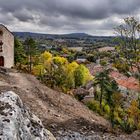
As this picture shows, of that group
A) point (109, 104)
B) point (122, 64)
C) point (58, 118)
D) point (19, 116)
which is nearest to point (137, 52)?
point (122, 64)

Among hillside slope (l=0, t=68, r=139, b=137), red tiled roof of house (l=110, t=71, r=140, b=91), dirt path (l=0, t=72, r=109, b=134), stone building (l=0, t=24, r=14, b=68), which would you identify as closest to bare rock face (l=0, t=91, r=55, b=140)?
hillside slope (l=0, t=68, r=139, b=137)

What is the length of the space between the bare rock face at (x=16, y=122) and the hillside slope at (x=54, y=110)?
37.5 ft

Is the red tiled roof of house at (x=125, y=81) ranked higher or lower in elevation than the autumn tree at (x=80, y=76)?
lower

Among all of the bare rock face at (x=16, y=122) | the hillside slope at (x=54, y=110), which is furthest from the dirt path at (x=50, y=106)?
the bare rock face at (x=16, y=122)

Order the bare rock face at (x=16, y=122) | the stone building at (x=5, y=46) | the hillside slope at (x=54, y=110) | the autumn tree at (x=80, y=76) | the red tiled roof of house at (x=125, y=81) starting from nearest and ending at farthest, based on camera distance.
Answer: the bare rock face at (x=16, y=122) → the hillside slope at (x=54, y=110) → the stone building at (x=5, y=46) → the red tiled roof of house at (x=125, y=81) → the autumn tree at (x=80, y=76)

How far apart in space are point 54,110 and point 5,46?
85.2 feet

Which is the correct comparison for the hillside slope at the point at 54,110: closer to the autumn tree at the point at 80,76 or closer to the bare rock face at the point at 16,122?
the bare rock face at the point at 16,122

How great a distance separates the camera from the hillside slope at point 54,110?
22.2 m

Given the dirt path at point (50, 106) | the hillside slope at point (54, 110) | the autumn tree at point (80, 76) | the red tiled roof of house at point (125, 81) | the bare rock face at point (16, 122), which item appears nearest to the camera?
the bare rock face at point (16, 122)

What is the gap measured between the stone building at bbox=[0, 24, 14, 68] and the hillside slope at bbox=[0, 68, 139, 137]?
12.7 metres

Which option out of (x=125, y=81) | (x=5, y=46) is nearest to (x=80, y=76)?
(x=125, y=81)

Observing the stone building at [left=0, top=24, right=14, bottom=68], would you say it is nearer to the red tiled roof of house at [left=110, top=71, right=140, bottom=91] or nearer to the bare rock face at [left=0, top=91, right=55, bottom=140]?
the red tiled roof of house at [left=110, top=71, right=140, bottom=91]

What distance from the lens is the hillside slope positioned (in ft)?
72.8

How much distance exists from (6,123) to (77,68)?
79.3m
